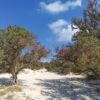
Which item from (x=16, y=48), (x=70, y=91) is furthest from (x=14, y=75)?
Result: (x=70, y=91)

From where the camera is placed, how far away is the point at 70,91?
36.9m

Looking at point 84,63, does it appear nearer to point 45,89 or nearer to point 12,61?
point 45,89

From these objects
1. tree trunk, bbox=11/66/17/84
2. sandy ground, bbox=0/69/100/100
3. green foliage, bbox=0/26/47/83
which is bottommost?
sandy ground, bbox=0/69/100/100

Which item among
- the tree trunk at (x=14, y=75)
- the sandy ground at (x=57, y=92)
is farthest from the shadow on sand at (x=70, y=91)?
the tree trunk at (x=14, y=75)

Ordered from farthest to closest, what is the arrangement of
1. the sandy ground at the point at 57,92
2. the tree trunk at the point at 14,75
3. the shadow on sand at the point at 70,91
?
the tree trunk at the point at 14,75 → the shadow on sand at the point at 70,91 → the sandy ground at the point at 57,92

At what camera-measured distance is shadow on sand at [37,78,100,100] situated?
34312 mm

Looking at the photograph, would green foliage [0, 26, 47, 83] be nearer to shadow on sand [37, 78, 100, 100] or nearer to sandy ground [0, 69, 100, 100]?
sandy ground [0, 69, 100, 100]

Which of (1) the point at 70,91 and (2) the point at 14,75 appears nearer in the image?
(1) the point at 70,91

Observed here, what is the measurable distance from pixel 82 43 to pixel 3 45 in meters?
10.1

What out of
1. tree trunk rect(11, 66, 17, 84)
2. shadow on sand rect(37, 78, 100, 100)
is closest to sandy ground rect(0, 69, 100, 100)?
shadow on sand rect(37, 78, 100, 100)

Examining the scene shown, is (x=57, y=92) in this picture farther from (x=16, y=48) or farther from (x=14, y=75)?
(x=16, y=48)

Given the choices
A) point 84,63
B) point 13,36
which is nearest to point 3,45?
point 13,36

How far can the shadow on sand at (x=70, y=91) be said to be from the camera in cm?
3431

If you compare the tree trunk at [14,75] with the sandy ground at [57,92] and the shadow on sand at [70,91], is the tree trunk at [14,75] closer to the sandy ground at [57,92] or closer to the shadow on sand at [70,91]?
the sandy ground at [57,92]
